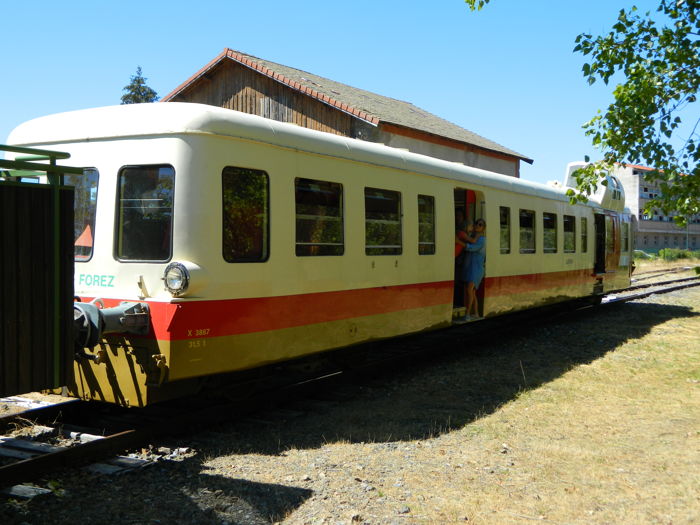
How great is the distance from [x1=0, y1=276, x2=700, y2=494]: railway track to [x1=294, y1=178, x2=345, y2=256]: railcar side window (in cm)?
139

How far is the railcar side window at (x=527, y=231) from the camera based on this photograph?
39.0 ft

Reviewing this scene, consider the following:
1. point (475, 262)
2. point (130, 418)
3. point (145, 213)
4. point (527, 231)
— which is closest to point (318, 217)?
point (145, 213)

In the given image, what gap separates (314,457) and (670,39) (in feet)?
19.4

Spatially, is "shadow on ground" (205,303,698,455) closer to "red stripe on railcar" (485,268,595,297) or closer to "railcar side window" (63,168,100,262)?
"red stripe on railcar" (485,268,595,297)

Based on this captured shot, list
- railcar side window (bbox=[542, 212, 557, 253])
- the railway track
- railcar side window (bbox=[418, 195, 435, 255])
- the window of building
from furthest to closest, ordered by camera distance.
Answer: the window of building
railcar side window (bbox=[542, 212, 557, 253])
railcar side window (bbox=[418, 195, 435, 255])
the railway track

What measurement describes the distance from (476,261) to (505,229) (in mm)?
1242

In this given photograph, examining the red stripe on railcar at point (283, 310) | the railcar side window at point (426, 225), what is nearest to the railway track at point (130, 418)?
the red stripe on railcar at point (283, 310)

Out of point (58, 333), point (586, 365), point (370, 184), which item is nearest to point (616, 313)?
point (586, 365)

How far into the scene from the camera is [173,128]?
5824 millimetres

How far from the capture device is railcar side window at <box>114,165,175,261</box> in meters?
5.84

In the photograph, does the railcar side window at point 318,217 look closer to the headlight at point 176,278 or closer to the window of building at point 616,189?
the headlight at point 176,278

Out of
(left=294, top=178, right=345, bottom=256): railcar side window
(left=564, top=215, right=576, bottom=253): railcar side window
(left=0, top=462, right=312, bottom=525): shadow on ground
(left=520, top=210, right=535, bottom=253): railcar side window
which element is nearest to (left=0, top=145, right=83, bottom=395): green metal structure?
(left=0, top=462, right=312, bottom=525): shadow on ground

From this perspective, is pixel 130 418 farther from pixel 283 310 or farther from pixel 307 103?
pixel 307 103

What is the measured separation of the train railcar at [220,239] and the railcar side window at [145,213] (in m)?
0.01
